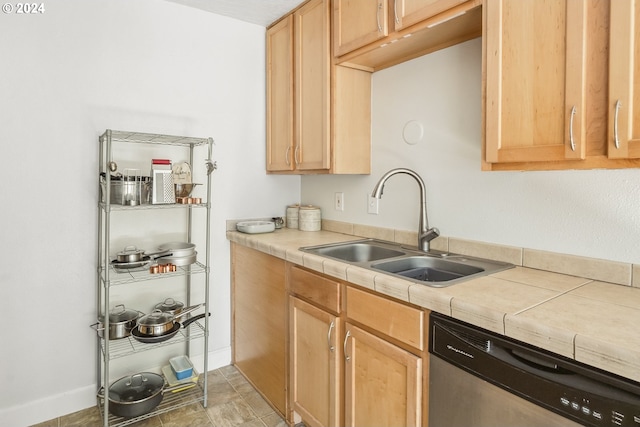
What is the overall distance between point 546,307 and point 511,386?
235 millimetres

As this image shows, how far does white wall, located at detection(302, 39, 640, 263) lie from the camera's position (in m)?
1.29

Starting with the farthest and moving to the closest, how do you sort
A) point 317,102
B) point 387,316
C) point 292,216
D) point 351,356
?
point 292,216, point 317,102, point 351,356, point 387,316

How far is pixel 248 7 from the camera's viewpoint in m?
2.30

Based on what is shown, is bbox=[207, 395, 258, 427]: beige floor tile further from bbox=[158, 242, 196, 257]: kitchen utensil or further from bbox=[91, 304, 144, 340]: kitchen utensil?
bbox=[158, 242, 196, 257]: kitchen utensil

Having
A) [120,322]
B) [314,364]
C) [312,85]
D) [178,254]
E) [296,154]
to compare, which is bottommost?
[314,364]

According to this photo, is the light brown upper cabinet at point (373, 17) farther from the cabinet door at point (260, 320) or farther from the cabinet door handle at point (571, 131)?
the cabinet door at point (260, 320)

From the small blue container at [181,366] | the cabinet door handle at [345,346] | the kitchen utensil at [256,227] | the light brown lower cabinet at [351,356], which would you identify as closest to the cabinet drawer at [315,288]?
the light brown lower cabinet at [351,356]

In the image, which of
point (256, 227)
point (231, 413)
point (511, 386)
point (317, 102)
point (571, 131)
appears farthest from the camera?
point (256, 227)

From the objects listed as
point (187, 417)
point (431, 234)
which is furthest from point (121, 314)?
point (431, 234)

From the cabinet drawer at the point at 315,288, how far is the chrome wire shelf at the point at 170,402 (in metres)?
0.96

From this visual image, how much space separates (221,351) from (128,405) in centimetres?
73

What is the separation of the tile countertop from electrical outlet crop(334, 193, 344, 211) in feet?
2.94

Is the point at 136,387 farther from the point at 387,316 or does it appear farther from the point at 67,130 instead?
the point at 387,316

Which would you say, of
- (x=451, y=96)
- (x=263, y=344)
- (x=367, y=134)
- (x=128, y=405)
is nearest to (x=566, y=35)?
(x=451, y=96)
